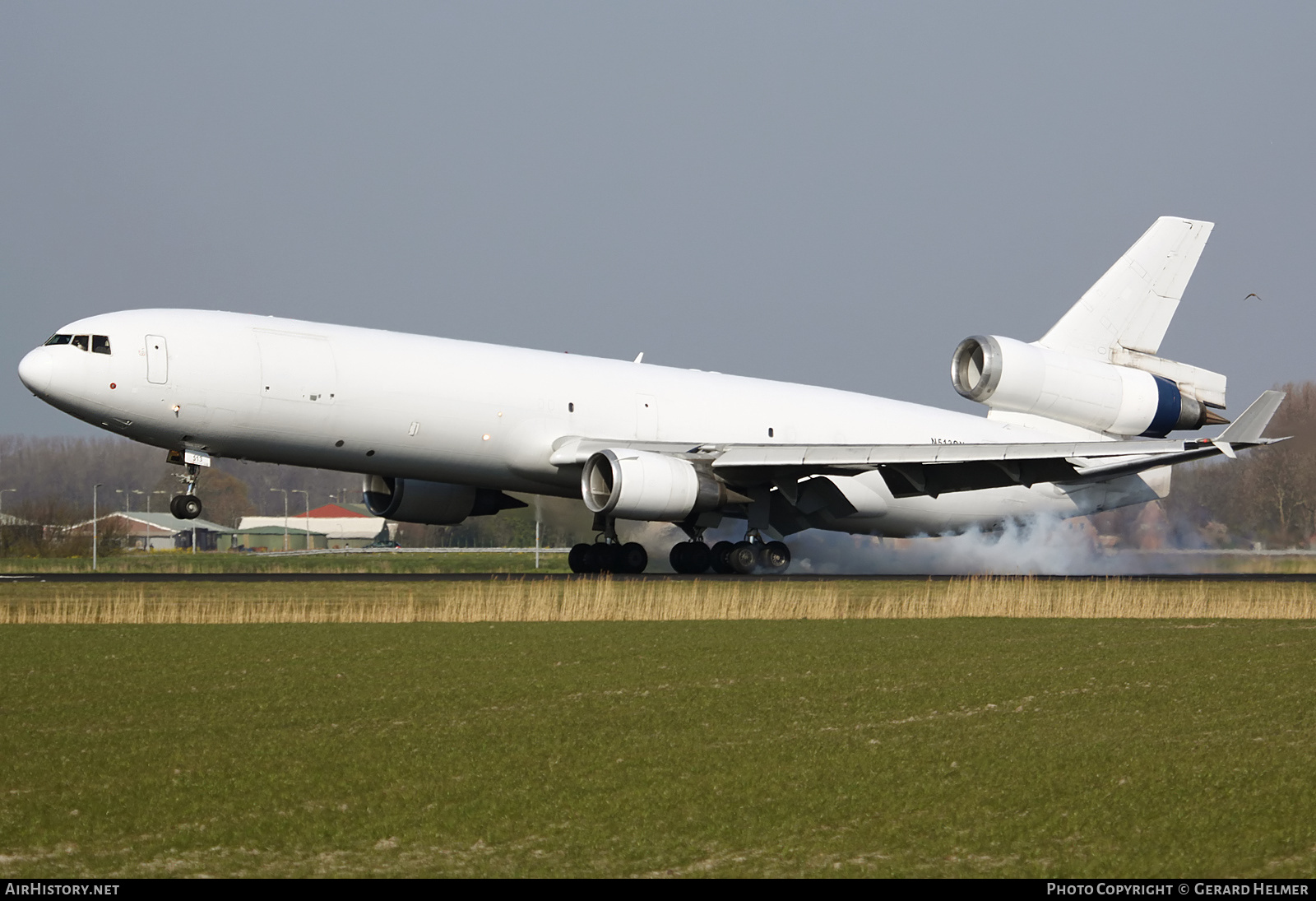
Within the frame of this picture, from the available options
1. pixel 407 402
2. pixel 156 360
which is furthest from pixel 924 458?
pixel 156 360

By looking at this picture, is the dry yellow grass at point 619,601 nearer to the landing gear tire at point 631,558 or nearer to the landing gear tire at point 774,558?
the landing gear tire at point 774,558

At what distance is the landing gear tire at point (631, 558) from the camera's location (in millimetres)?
32938

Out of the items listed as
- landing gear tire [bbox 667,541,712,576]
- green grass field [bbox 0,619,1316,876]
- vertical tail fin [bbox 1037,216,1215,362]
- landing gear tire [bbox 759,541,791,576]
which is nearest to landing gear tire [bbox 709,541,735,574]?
landing gear tire [bbox 667,541,712,576]

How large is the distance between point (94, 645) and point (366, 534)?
129 m

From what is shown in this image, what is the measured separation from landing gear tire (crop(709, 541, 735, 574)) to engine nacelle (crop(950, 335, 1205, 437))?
297 inches

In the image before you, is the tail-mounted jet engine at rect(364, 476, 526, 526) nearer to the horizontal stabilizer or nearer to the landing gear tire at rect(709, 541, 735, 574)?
the landing gear tire at rect(709, 541, 735, 574)

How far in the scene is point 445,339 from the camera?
30219mm

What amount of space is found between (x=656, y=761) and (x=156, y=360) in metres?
19.8

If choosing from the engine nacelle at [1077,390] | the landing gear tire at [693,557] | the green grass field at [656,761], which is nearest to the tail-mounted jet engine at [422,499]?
the landing gear tire at [693,557]

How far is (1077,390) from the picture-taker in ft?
116

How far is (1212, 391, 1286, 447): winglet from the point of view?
27203 millimetres

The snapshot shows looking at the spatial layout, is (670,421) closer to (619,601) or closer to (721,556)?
(721,556)

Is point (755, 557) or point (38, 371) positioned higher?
point (38, 371)
